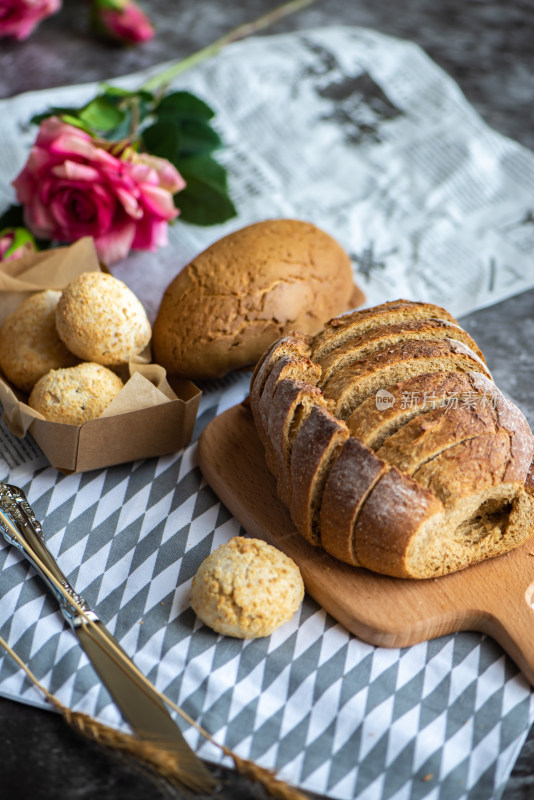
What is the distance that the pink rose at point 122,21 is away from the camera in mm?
2906

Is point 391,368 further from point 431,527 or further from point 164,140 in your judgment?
point 164,140

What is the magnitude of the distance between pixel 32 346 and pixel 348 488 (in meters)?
0.80

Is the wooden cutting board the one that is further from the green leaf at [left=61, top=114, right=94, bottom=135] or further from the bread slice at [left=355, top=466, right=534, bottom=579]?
the green leaf at [left=61, top=114, right=94, bottom=135]

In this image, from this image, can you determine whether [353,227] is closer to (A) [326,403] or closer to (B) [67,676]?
(A) [326,403]

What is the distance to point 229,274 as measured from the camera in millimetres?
1843

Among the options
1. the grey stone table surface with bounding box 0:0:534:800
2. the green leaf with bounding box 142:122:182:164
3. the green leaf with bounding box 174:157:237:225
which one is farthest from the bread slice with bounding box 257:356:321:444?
the green leaf with bounding box 142:122:182:164

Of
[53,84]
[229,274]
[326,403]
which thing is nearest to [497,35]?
[53,84]

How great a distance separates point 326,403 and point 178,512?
1.33 feet

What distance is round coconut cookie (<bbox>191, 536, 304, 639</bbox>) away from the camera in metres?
1.36

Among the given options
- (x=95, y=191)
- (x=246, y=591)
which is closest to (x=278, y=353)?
(x=246, y=591)

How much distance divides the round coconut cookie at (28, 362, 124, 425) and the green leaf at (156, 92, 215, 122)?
3.26 ft

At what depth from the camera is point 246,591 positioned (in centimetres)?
136

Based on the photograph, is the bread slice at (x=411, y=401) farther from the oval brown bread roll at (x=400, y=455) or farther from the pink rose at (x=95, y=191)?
the pink rose at (x=95, y=191)

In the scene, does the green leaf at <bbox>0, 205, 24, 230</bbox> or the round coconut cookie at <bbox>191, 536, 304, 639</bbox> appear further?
the green leaf at <bbox>0, 205, 24, 230</bbox>
